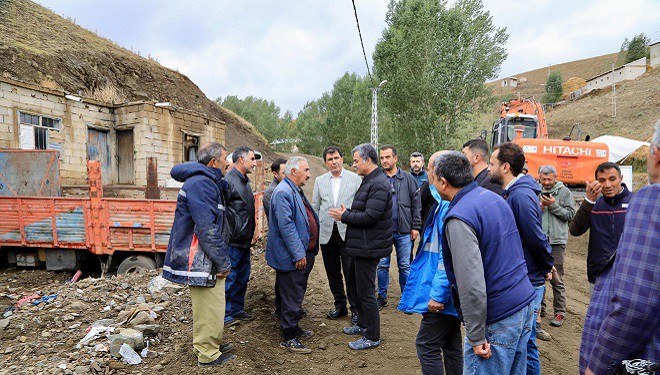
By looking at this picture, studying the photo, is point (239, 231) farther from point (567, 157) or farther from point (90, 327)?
point (567, 157)

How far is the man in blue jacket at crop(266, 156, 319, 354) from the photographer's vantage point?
11.4 ft

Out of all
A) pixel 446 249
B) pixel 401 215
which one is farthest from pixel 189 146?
pixel 446 249

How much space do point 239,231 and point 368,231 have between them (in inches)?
60.7

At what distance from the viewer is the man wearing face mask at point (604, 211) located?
3.18 meters

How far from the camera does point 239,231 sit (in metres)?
4.08

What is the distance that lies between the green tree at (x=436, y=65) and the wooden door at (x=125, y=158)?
13.3 metres


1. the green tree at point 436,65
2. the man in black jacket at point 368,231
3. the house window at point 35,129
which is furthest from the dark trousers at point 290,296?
the green tree at point 436,65

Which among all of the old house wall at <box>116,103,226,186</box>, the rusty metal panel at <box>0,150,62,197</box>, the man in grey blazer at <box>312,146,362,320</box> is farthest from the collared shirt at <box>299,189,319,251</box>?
the old house wall at <box>116,103,226,186</box>

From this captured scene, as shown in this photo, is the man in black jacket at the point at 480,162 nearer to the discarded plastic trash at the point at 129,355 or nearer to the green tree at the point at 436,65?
the discarded plastic trash at the point at 129,355

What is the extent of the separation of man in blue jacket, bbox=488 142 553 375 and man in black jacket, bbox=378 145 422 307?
1737mm

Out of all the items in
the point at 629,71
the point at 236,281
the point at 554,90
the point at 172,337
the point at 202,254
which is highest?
the point at 629,71

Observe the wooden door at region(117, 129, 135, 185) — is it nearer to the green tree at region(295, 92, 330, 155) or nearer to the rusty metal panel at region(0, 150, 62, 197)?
the rusty metal panel at region(0, 150, 62, 197)

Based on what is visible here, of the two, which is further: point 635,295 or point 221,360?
point 221,360

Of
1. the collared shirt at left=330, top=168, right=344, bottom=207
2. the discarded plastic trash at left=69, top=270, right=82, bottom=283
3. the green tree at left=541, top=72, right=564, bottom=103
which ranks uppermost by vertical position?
the green tree at left=541, top=72, right=564, bottom=103
